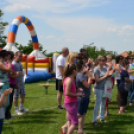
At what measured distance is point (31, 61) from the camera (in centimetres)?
1905

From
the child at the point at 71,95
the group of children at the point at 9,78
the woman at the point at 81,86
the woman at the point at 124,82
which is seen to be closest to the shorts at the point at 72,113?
the child at the point at 71,95

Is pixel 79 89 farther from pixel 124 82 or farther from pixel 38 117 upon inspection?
pixel 124 82

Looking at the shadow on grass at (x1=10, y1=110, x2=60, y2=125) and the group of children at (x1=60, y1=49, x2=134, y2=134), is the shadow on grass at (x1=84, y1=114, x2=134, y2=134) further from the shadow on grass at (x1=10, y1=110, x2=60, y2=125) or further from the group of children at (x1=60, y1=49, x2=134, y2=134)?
the shadow on grass at (x1=10, y1=110, x2=60, y2=125)

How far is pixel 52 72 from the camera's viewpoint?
2181cm

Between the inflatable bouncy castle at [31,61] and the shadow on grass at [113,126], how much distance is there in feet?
37.9

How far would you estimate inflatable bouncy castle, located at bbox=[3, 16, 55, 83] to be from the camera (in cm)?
1783

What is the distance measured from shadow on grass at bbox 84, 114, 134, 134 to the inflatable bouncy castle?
11551mm

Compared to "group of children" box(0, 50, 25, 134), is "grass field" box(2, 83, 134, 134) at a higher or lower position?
lower

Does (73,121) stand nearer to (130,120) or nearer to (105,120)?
(105,120)

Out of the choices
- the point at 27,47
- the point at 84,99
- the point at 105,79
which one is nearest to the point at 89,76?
the point at 84,99

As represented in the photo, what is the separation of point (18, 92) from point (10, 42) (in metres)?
12.2

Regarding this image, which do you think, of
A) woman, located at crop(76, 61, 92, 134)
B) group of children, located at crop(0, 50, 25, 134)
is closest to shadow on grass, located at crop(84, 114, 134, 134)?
woman, located at crop(76, 61, 92, 134)

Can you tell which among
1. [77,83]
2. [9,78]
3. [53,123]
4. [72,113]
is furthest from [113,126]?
[9,78]

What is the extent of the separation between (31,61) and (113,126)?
A: 46.2ft
